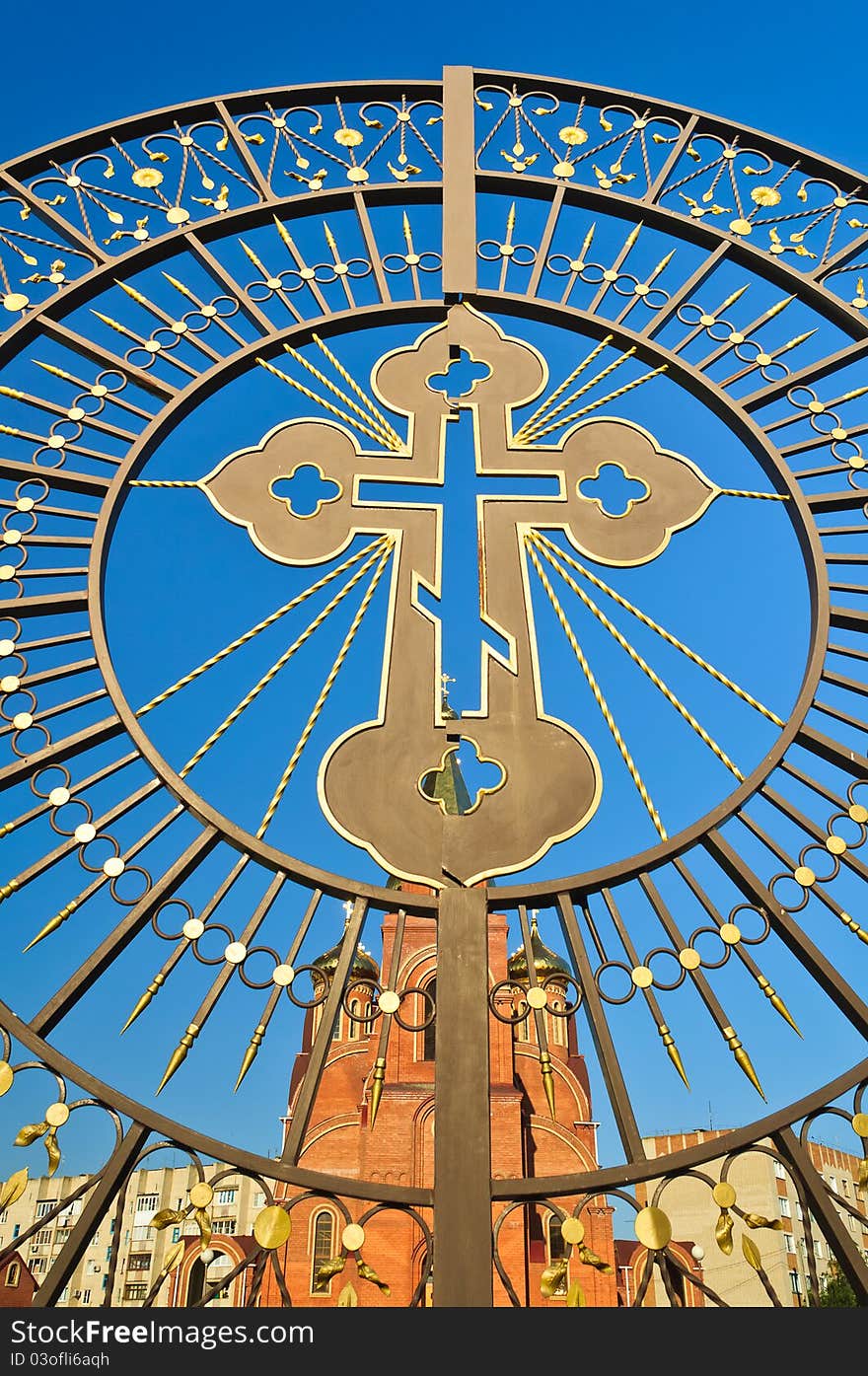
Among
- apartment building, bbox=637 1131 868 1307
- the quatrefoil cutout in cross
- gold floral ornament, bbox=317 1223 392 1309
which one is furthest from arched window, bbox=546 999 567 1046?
gold floral ornament, bbox=317 1223 392 1309

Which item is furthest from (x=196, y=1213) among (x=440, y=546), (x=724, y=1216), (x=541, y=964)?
(x=541, y=964)

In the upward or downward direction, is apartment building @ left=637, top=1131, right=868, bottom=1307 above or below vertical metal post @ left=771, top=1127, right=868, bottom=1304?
above

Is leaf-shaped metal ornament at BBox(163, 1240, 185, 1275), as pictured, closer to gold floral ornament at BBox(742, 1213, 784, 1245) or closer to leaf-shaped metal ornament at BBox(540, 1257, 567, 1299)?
leaf-shaped metal ornament at BBox(540, 1257, 567, 1299)

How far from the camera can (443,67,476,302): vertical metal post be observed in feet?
13.8

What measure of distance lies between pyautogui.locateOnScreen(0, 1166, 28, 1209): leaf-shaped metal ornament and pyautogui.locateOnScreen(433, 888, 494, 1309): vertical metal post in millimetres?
954

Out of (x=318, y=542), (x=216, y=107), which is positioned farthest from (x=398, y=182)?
(x=318, y=542)

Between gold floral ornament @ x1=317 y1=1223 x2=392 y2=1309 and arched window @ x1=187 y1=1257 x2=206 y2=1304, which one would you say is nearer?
gold floral ornament @ x1=317 y1=1223 x2=392 y2=1309

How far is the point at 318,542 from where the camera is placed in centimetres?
374

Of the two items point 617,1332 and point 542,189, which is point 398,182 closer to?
point 542,189

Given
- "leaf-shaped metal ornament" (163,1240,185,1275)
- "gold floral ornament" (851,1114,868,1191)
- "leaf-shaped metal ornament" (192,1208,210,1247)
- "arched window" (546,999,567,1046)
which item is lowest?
"leaf-shaped metal ornament" (163,1240,185,1275)

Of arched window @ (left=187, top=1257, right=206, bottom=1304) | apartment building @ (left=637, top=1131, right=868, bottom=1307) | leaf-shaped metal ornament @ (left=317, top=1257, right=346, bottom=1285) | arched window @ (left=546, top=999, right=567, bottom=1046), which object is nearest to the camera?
leaf-shaped metal ornament @ (left=317, top=1257, right=346, bottom=1285)

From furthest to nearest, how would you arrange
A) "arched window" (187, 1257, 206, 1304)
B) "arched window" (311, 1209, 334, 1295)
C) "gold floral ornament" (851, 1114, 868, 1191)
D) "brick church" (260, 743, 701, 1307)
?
"arched window" (311, 1209, 334, 1295)
"brick church" (260, 743, 701, 1307)
"arched window" (187, 1257, 206, 1304)
"gold floral ornament" (851, 1114, 868, 1191)

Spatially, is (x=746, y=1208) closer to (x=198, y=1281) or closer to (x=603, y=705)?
(x=198, y=1281)

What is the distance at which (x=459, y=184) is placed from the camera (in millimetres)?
4379
